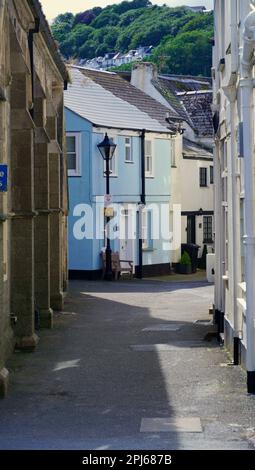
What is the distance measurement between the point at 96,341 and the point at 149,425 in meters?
7.86

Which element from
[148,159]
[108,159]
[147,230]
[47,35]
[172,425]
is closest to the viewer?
[172,425]

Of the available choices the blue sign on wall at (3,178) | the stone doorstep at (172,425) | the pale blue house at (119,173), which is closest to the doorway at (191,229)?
the pale blue house at (119,173)

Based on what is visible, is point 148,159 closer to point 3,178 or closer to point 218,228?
point 218,228

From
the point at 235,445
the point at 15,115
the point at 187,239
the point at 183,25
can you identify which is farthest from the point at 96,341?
the point at 183,25

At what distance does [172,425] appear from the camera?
11555 millimetres

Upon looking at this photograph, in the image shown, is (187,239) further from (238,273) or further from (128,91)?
(238,273)

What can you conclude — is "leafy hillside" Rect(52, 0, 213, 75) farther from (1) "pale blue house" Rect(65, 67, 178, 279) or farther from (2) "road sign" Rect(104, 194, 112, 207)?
(2) "road sign" Rect(104, 194, 112, 207)

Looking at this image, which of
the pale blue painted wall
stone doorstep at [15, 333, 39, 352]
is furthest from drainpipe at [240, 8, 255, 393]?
the pale blue painted wall

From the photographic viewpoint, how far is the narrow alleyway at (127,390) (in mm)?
10906

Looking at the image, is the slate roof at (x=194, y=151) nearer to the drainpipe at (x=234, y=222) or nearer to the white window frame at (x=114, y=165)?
the white window frame at (x=114, y=165)

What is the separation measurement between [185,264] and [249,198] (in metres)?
31.9

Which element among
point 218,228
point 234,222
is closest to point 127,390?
point 234,222

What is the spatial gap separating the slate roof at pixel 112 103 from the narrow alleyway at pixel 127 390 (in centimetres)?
1901
